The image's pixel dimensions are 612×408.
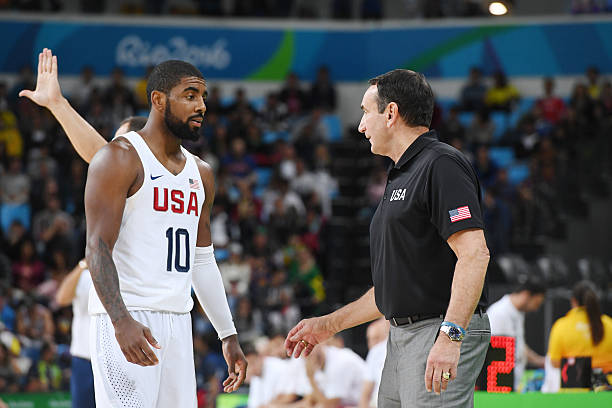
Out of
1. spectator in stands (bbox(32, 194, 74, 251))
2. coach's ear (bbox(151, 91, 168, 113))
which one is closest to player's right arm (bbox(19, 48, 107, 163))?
coach's ear (bbox(151, 91, 168, 113))

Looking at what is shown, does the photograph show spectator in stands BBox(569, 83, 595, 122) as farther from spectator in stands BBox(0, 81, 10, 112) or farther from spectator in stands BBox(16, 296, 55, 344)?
spectator in stands BBox(0, 81, 10, 112)

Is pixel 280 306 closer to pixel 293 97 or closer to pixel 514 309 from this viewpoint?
pixel 514 309

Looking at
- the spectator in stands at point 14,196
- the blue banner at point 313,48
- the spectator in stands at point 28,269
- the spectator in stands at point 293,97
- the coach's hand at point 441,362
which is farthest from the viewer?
the blue banner at point 313,48

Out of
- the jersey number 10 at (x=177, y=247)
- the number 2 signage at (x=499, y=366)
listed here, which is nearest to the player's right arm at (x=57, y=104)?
the jersey number 10 at (x=177, y=247)

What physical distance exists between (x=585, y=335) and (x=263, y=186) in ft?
34.0

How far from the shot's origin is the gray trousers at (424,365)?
3.87m

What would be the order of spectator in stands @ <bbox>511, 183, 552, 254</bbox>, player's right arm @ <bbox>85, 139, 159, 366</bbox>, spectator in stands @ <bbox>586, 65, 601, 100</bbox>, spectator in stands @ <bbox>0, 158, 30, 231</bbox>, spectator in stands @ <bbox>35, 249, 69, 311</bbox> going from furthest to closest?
spectator in stands @ <bbox>586, 65, 601, 100</bbox> → spectator in stands @ <bbox>0, 158, 30, 231</bbox> → spectator in stands @ <bbox>511, 183, 552, 254</bbox> → spectator in stands @ <bbox>35, 249, 69, 311</bbox> → player's right arm @ <bbox>85, 139, 159, 366</bbox>

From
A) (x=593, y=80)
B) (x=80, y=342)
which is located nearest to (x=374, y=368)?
(x=80, y=342)

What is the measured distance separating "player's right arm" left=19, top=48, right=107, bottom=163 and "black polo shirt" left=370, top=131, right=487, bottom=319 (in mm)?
1768

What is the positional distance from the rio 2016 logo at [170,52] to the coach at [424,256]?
53.6 ft

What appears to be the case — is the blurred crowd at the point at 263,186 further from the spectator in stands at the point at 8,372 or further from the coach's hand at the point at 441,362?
the coach's hand at the point at 441,362

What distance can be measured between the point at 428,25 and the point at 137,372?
57.0 feet

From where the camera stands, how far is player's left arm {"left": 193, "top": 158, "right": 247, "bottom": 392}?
15.3ft

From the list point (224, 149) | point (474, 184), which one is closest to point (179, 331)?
point (474, 184)
